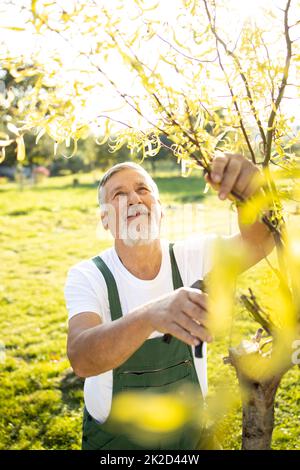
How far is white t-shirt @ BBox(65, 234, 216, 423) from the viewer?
8.44 ft

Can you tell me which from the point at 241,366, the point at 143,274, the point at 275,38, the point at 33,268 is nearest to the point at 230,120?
the point at 275,38

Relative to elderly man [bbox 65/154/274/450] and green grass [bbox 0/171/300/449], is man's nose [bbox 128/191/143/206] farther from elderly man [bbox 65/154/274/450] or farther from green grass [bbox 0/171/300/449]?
green grass [bbox 0/171/300/449]

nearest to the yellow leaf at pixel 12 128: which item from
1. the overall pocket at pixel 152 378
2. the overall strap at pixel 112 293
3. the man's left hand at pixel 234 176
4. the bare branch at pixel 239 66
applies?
the man's left hand at pixel 234 176

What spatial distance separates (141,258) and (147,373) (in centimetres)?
66

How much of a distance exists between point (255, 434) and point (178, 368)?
0.90 m

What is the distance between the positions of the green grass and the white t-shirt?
17.2 inches

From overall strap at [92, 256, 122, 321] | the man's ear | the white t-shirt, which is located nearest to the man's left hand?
the white t-shirt

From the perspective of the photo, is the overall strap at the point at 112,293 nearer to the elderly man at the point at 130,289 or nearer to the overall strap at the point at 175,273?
the elderly man at the point at 130,289

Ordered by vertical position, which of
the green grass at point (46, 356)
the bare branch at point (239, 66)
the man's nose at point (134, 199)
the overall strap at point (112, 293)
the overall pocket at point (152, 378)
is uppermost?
the bare branch at point (239, 66)

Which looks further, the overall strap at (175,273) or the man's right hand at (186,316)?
the overall strap at (175,273)

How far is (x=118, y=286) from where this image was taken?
2787mm

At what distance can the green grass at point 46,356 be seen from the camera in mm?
4516

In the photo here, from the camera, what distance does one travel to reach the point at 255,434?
73.0 inches

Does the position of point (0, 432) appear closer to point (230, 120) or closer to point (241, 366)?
point (241, 366)
